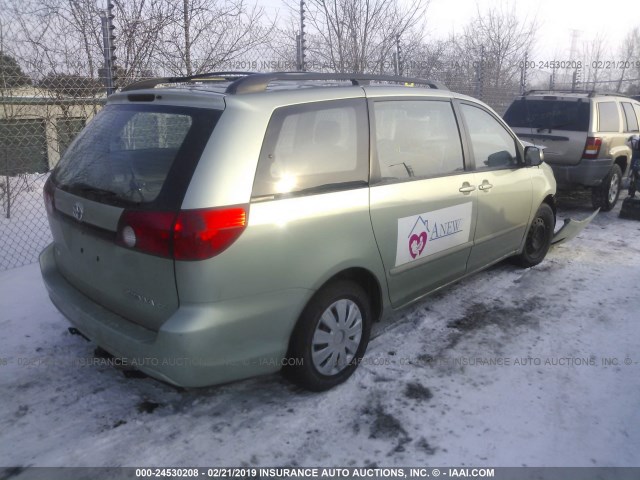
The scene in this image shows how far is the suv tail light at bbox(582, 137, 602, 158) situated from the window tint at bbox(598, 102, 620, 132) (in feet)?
0.79

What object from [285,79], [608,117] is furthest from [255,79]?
[608,117]

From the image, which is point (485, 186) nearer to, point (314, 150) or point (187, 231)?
point (314, 150)

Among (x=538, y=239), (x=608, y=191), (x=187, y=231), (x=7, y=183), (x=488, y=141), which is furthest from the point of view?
(x=608, y=191)

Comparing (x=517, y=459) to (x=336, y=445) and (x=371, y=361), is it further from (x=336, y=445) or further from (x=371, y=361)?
(x=371, y=361)

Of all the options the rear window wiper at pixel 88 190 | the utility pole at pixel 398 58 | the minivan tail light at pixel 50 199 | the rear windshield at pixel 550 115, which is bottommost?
the minivan tail light at pixel 50 199

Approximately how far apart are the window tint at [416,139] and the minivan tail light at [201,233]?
47.2 inches

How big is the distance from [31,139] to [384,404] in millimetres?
5734

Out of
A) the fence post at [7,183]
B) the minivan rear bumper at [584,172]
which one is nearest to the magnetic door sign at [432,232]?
the minivan rear bumper at [584,172]

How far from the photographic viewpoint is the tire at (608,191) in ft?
25.2

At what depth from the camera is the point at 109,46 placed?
205 inches

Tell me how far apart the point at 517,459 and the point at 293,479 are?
43.6 inches

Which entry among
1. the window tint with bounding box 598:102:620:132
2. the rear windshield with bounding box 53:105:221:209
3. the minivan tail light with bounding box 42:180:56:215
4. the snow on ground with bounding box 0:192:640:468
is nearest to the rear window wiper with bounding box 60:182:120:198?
the rear windshield with bounding box 53:105:221:209

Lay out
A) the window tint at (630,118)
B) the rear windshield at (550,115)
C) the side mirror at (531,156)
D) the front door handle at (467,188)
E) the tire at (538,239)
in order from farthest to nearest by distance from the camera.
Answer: the window tint at (630,118)
the rear windshield at (550,115)
the tire at (538,239)
the side mirror at (531,156)
the front door handle at (467,188)

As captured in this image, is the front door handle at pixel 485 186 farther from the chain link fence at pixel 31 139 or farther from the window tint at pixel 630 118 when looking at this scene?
the window tint at pixel 630 118
